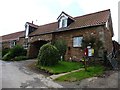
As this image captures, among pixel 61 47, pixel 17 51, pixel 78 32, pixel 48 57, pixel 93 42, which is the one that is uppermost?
pixel 78 32

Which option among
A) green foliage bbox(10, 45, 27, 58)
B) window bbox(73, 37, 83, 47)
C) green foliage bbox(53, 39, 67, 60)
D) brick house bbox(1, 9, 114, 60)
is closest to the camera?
brick house bbox(1, 9, 114, 60)

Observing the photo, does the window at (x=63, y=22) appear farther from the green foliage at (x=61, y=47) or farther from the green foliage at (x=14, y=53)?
the green foliage at (x=14, y=53)

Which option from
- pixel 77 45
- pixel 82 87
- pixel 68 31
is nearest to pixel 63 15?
pixel 68 31

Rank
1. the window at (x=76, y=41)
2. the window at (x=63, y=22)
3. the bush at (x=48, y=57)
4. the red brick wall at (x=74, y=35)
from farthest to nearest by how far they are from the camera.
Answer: the window at (x=63, y=22) < the window at (x=76, y=41) < the red brick wall at (x=74, y=35) < the bush at (x=48, y=57)

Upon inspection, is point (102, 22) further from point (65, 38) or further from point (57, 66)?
point (57, 66)

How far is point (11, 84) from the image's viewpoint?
1112cm

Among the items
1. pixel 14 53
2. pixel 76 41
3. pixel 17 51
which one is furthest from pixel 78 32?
pixel 14 53

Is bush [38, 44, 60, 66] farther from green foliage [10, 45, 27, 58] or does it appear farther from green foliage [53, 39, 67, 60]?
green foliage [10, 45, 27, 58]

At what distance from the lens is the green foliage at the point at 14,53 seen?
84.7 feet

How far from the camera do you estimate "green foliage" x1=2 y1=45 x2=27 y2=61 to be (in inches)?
1017

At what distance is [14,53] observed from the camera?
26734mm

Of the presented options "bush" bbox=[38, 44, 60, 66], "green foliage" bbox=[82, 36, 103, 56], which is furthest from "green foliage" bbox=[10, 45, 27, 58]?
"green foliage" bbox=[82, 36, 103, 56]

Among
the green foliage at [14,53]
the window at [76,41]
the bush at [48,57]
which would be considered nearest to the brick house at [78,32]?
the window at [76,41]

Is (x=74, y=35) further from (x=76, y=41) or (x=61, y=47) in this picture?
(x=61, y=47)
